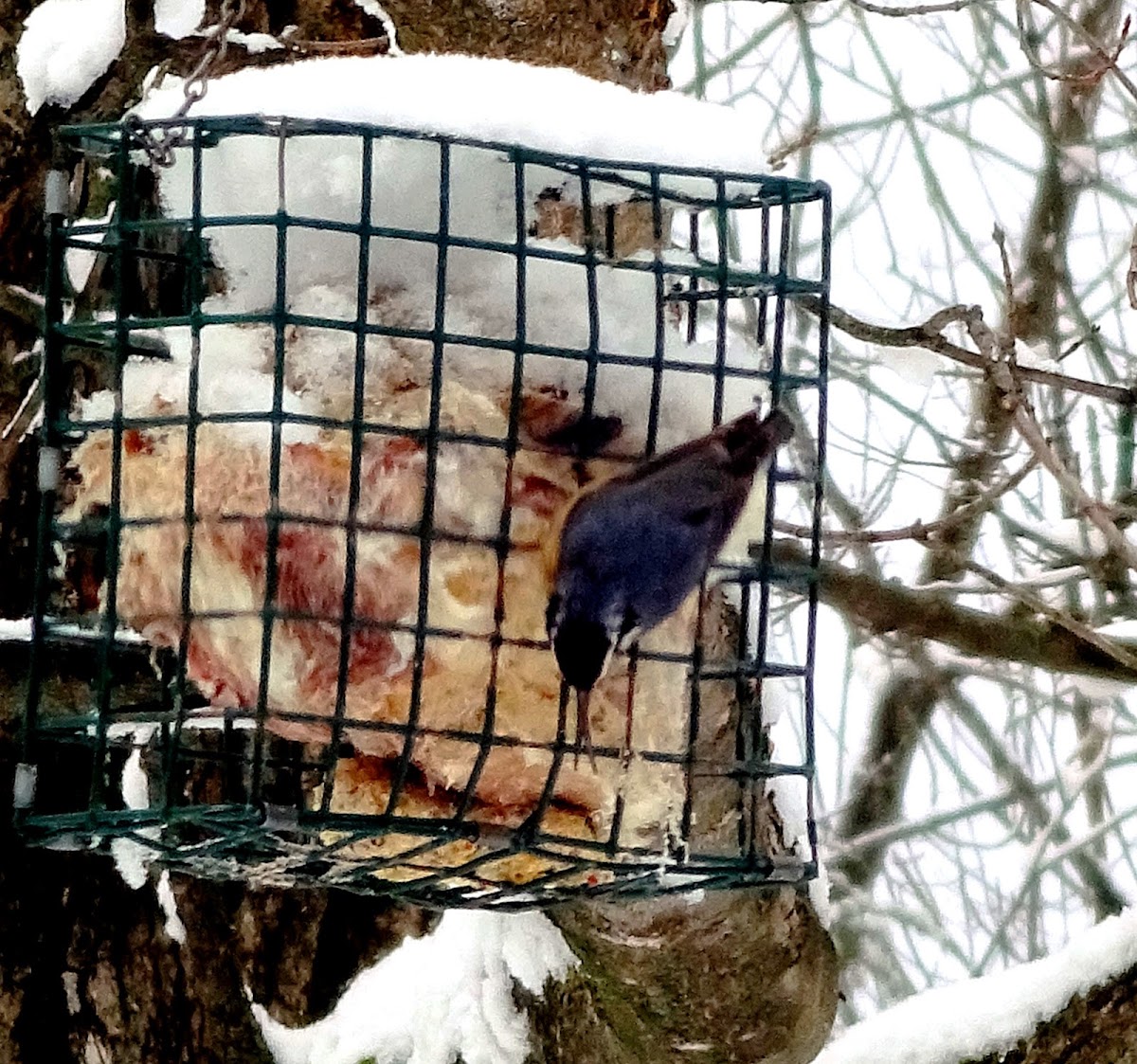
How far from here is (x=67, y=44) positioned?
186 cm

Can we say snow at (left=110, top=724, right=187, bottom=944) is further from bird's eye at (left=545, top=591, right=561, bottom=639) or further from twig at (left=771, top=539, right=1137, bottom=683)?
twig at (left=771, top=539, right=1137, bottom=683)

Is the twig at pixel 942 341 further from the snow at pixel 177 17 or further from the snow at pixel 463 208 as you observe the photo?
the snow at pixel 177 17

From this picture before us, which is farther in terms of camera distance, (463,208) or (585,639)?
(463,208)

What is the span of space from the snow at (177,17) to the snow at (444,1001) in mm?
1259

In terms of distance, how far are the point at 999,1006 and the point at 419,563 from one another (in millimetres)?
1173

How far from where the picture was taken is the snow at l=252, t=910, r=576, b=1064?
2.00 m

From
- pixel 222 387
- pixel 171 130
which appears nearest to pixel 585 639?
pixel 222 387

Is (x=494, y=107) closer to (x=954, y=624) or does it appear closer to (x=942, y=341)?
(x=942, y=341)

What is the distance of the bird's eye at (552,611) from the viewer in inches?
48.6

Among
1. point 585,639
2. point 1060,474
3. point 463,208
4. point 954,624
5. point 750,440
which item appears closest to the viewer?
point 585,639

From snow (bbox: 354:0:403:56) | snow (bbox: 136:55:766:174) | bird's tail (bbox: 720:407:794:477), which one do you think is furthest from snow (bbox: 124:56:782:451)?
snow (bbox: 354:0:403:56)

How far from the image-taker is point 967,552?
3.57 m

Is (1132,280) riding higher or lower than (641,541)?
higher

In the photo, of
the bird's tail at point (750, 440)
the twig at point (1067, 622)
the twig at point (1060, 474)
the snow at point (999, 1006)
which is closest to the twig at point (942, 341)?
the twig at point (1060, 474)
